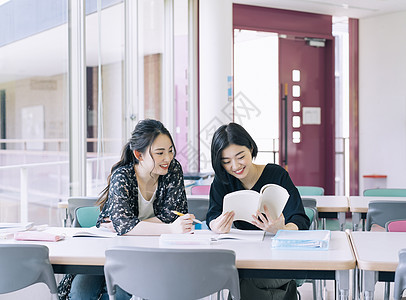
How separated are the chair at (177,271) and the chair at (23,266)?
307mm

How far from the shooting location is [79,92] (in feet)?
14.2

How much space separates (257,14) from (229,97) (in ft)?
5.18

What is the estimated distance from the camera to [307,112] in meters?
7.64

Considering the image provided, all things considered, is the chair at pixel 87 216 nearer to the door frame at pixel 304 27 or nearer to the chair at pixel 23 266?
the chair at pixel 23 266

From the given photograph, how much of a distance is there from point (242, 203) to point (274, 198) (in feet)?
0.50

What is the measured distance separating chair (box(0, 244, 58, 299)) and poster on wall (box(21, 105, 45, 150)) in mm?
2118

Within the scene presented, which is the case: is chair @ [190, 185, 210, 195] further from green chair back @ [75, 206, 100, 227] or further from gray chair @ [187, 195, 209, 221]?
green chair back @ [75, 206, 100, 227]

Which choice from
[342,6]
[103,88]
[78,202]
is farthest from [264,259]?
[342,6]

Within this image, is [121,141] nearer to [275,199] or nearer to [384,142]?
[275,199]

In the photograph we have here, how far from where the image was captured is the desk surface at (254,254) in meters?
2.08

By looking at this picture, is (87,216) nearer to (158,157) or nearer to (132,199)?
(132,199)

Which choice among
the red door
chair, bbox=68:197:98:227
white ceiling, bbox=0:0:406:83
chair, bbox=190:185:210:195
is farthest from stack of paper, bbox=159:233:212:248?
the red door

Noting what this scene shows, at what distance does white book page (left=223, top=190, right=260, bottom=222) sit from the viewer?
8.24 feet

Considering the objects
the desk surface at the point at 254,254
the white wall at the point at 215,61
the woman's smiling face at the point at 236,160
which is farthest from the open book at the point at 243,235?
the white wall at the point at 215,61
